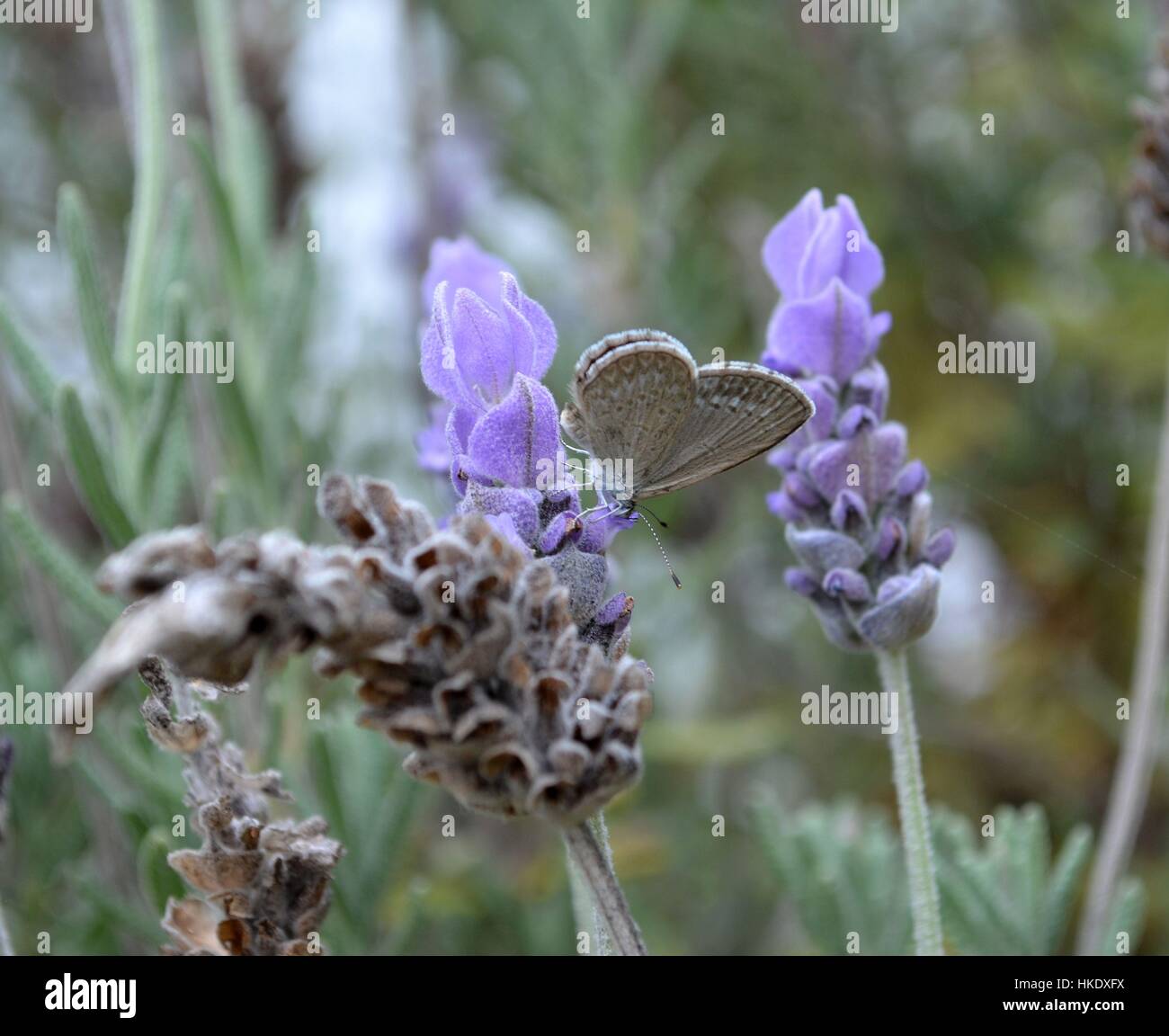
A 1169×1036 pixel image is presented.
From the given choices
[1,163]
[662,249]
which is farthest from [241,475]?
[1,163]

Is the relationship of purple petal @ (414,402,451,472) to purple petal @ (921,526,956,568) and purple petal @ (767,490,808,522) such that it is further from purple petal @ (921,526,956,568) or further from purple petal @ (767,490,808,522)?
purple petal @ (921,526,956,568)

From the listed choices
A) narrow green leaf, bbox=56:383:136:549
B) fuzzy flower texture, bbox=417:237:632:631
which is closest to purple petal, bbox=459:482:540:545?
fuzzy flower texture, bbox=417:237:632:631

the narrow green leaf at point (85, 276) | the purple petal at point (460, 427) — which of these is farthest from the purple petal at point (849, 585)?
the narrow green leaf at point (85, 276)

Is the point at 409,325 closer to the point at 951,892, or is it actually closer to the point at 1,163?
the point at 1,163

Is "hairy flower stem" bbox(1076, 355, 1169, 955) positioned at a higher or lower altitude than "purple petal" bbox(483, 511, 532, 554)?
lower

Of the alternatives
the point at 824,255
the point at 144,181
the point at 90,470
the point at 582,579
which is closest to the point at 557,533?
the point at 582,579

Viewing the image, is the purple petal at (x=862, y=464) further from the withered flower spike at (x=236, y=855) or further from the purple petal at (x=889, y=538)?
the withered flower spike at (x=236, y=855)

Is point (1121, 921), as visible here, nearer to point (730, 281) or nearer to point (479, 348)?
point (479, 348)
